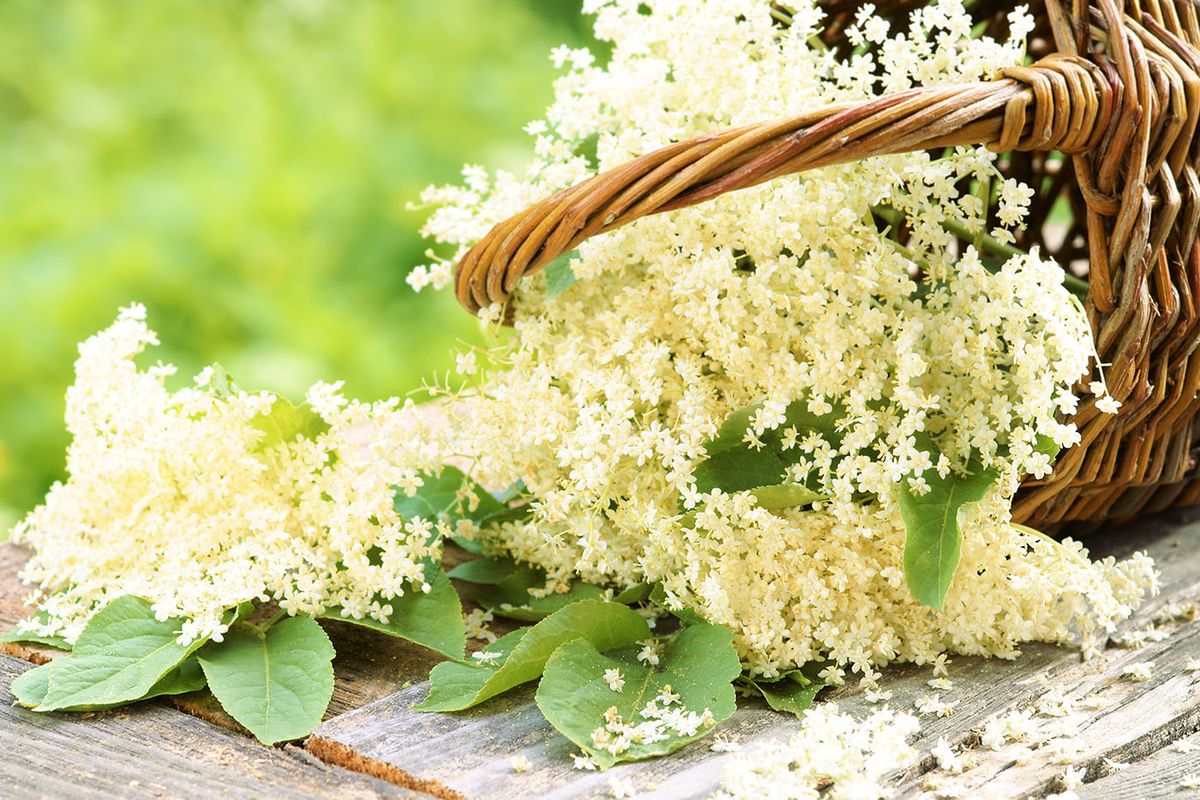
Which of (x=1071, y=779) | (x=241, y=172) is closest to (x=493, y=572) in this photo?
(x=1071, y=779)

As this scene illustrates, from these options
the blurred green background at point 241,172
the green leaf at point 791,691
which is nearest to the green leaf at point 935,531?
the green leaf at point 791,691

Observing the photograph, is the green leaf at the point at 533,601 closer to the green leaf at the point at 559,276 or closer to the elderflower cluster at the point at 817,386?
the elderflower cluster at the point at 817,386

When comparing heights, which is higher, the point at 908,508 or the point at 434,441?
the point at 434,441

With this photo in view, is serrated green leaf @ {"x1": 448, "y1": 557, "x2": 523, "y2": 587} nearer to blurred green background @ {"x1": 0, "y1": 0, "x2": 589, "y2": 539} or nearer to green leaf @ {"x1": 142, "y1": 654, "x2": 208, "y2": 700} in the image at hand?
green leaf @ {"x1": 142, "y1": 654, "x2": 208, "y2": 700}

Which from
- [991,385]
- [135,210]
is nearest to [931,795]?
[991,385]

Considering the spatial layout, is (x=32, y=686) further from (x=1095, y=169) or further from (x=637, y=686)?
(x=1095, y=169)

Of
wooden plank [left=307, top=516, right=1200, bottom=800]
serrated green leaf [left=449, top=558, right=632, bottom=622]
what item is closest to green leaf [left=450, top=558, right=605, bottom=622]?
serrated green leaf [left=449, top=558, right=632, bottom=622]

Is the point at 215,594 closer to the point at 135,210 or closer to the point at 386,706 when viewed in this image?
the point at 386,706
